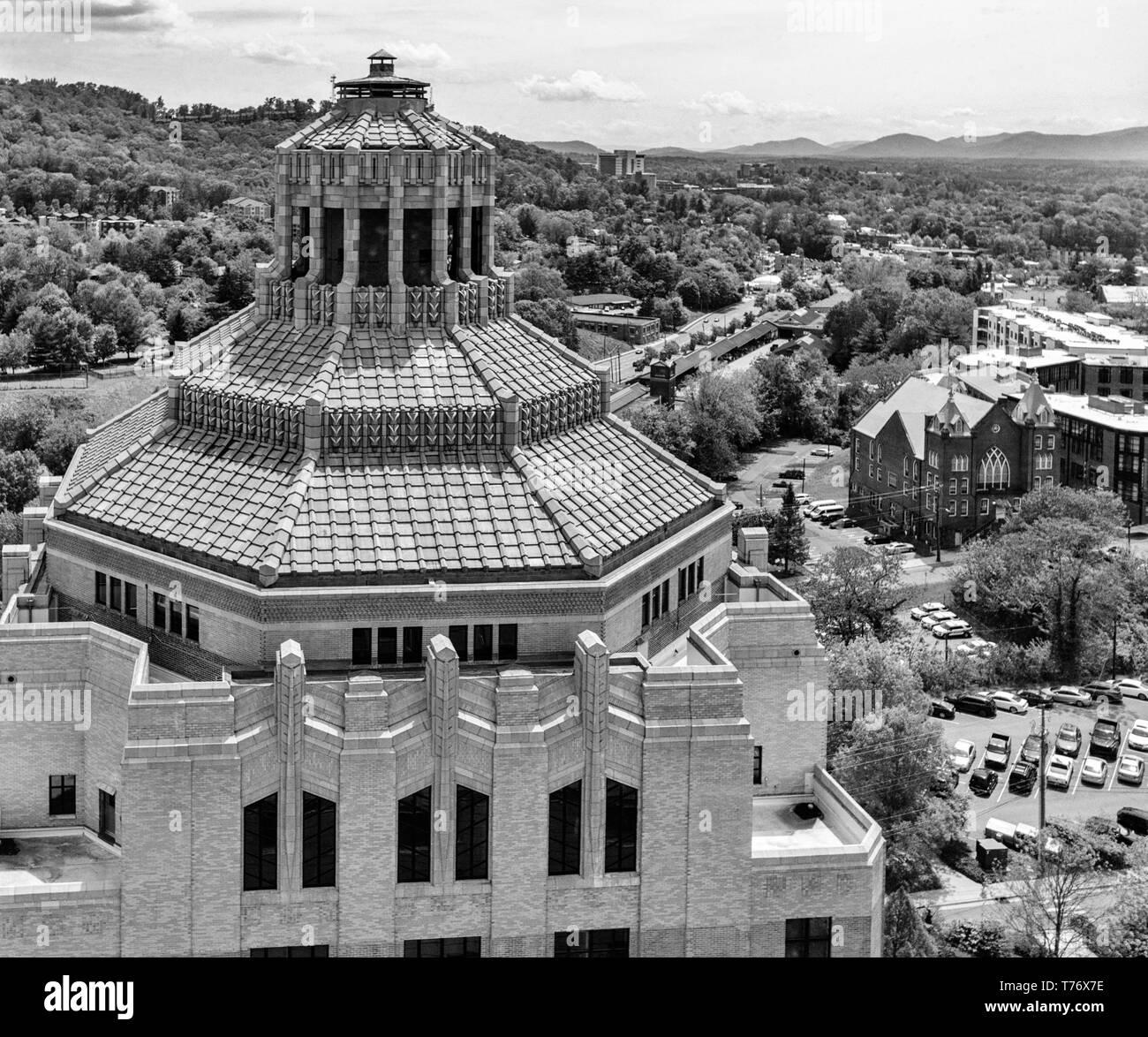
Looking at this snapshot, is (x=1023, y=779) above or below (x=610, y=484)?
below

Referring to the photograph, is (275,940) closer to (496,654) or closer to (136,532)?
(496,654)

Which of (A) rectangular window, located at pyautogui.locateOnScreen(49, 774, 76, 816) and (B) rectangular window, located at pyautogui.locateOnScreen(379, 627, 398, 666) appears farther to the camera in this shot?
(A) rectangular window, located at pyautogui.locateOnScreen(49, 774, 76, 816)

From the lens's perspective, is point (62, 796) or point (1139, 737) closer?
point (62, 796)

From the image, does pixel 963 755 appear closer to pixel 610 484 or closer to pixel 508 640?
pixel 610 484

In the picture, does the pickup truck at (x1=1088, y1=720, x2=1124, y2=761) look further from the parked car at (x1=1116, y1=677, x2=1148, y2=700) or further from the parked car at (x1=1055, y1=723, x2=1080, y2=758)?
the parked car at (x1=1116, y1=677, x2=1148, y2=700)

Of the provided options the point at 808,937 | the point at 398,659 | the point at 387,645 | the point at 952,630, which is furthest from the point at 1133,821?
the point at 387,645

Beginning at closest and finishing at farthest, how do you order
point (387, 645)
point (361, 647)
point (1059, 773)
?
point (361, 647)
point (387, 645)
point (1059, 773)

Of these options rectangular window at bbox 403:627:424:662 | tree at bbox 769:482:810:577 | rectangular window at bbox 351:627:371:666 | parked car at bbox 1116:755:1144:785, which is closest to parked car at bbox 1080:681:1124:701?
parked car at bbox 1116:755:1144:785
